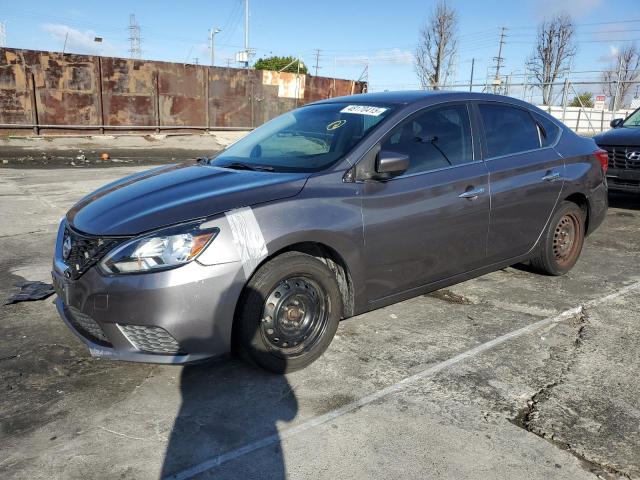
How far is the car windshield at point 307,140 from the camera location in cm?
366

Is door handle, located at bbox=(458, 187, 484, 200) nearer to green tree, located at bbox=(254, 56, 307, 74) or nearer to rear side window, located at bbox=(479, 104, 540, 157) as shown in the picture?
rear side window, located at bbox=(479, 104, 540, 157)

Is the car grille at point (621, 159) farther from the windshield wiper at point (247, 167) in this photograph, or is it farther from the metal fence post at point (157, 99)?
the metal fence post at point (157, 99)

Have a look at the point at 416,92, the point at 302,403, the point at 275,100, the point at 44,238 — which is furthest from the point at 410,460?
the point at 275,100

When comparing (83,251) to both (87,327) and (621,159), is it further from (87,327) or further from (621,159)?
(621,159)

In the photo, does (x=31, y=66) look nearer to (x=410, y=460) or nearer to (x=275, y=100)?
(x=275, y=100)

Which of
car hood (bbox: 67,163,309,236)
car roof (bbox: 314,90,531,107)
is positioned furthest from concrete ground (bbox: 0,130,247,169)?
car hood (bbox: 67,163,309,236)

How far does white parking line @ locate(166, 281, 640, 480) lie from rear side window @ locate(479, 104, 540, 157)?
1.36m

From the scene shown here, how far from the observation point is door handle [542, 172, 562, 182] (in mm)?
4637

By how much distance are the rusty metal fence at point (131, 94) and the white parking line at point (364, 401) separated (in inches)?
625

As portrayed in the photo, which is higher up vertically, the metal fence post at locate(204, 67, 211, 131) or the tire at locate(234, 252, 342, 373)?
the metal fence post at locate(204, 67, 211, 131)

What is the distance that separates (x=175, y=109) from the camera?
18469 mm

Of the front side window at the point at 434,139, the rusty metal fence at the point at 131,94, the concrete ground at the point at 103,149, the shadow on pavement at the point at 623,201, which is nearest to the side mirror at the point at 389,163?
the front side window at the point at 434,139

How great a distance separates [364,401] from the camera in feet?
9.90

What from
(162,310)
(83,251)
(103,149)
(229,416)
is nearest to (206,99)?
(103,149)
